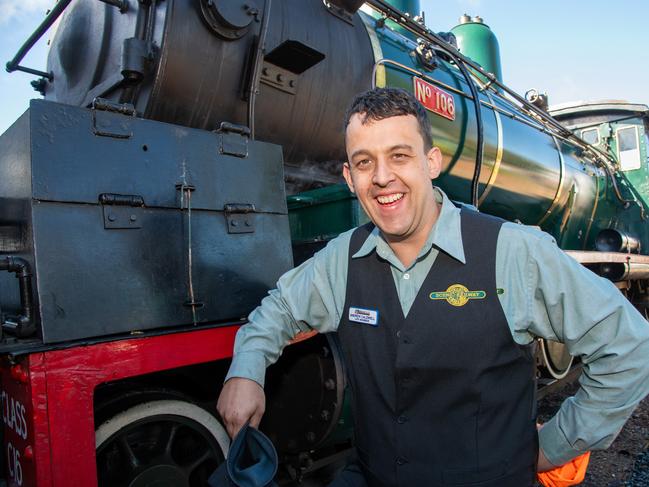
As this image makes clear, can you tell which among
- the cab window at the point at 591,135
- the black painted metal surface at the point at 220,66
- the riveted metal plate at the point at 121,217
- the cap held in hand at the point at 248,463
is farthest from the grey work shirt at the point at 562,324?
the cab window at the point at 591,135

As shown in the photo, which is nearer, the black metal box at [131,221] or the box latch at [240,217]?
the black metal box at [131,221]

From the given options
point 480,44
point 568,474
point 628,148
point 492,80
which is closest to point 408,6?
point 492,80

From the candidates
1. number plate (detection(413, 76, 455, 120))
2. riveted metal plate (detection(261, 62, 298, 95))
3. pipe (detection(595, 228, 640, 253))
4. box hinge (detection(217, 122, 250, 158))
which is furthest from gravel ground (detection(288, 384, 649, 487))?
pipe (detection(595, 228, 640, 253))

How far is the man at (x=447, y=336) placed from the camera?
1192 millimetres

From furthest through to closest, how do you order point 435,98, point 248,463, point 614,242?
point 614,242
point 435,98
point 248,463

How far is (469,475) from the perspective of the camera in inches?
49.1

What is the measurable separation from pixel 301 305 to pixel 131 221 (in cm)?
56

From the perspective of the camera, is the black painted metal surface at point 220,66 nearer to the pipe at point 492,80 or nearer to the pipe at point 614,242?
the pipe at point 492,80

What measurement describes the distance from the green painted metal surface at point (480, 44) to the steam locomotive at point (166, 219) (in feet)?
14.2

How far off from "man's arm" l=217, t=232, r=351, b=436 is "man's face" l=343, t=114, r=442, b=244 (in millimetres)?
212

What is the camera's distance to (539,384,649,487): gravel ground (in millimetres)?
2781

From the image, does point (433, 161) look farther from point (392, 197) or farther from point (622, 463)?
point (622, 463)

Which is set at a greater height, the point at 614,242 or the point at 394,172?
the point at 394,172

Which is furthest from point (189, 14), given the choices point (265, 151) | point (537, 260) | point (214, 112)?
point (537, 260)
